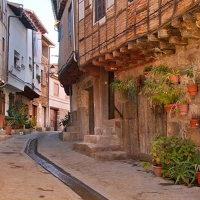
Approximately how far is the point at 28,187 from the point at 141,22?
14.3 feet

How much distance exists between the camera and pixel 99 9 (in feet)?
32.2

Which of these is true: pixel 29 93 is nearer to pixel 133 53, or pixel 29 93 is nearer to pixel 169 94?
pixel 133 53

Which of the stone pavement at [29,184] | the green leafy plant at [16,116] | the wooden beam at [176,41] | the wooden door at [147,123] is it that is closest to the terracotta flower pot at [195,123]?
the wooden door at [147,123]

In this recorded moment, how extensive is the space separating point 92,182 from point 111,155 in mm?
2869

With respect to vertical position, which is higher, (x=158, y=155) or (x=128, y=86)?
(x=128, y=86)

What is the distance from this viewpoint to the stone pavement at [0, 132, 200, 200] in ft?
16.0

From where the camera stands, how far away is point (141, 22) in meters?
7.31

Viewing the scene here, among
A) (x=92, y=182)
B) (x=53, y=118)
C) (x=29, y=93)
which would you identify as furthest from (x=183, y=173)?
(x=53, y=118)

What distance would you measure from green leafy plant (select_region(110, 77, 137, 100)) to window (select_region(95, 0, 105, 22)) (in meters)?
2.02

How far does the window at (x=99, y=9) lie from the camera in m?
9.54

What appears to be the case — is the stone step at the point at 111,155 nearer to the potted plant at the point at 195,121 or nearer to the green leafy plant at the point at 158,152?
the green leafy plant at the point at 158,152

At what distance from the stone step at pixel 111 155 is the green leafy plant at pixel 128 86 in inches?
62.9

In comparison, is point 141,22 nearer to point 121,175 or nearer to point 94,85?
point 121,175

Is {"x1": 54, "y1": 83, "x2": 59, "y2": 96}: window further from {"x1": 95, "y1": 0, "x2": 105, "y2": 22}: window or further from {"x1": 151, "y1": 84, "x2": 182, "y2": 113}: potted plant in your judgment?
{"x1": 151, "y1": 84, "x2": 182, "y2": 113}: potted plant
